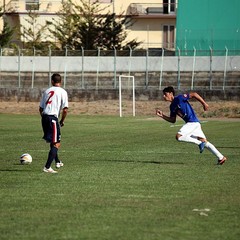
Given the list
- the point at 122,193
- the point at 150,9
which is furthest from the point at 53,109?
the point at 150,9

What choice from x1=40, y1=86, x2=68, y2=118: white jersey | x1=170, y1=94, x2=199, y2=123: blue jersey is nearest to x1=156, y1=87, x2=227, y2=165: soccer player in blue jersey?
x1=170, y1=94, x2=199, y2=123: blue jersey

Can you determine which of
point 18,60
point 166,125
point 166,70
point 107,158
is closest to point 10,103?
point 18,60

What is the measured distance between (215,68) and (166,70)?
8.88 feet

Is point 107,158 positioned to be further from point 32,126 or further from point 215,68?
point 215,68

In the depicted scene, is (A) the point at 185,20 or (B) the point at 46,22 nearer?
(A) the point at 185,20

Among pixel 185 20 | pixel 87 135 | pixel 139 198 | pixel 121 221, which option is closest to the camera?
pixel 121 221

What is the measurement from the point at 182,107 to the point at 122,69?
3726cm

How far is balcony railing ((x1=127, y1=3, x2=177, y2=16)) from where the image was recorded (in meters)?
76.8

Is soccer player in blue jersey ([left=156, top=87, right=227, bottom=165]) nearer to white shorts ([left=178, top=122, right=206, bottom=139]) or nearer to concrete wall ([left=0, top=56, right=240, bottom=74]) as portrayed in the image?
white shorts ([left=178, top=122, right=206, bottom=139])

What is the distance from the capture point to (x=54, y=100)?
19.2m

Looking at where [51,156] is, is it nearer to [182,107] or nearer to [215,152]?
[182,107]

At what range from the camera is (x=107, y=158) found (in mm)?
22672

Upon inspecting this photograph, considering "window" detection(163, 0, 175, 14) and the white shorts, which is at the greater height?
"window" detection(163, 0, 175, 14)

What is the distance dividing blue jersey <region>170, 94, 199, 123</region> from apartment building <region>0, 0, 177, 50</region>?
5394 centimetres
